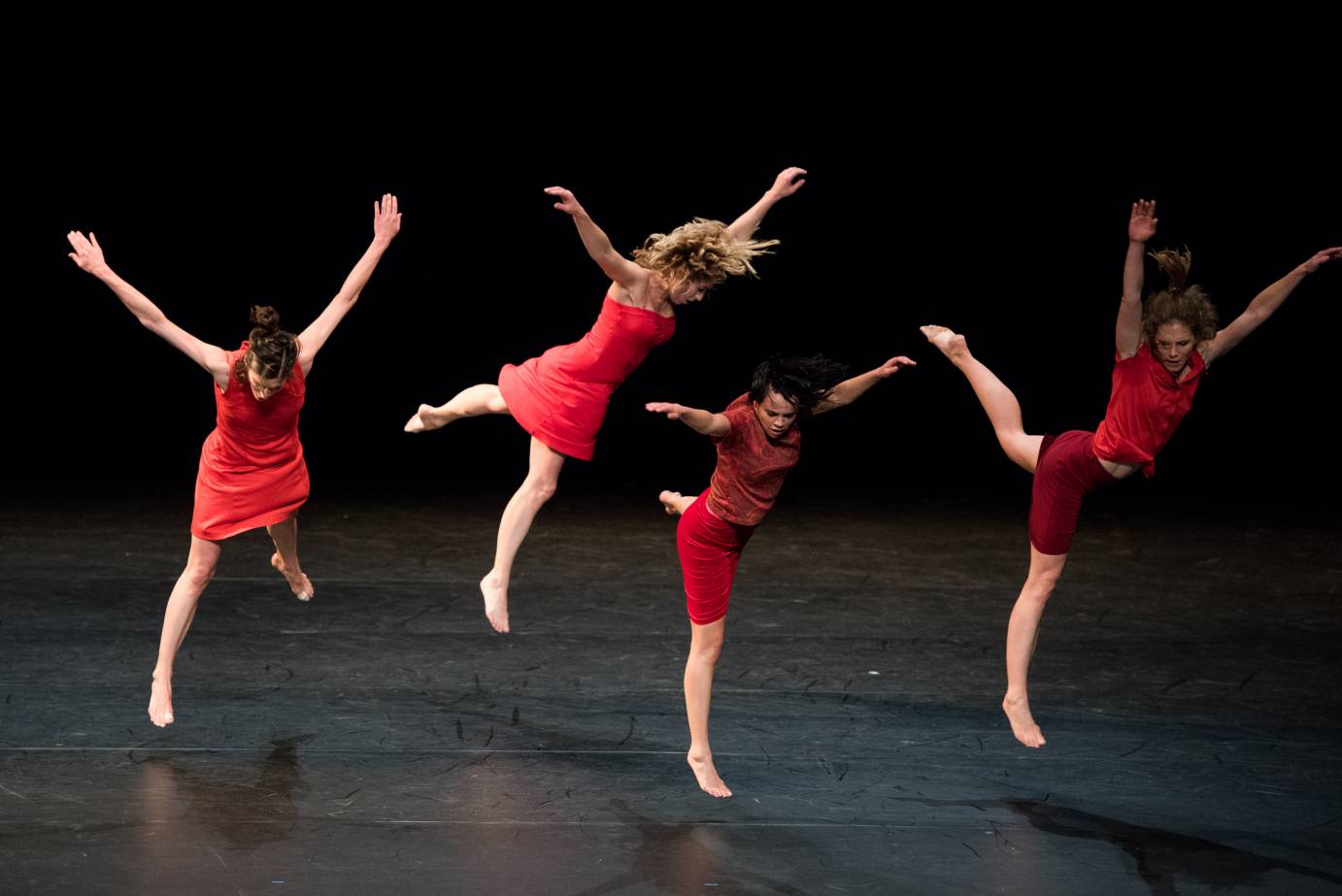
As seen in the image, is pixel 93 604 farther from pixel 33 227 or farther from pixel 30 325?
pixel 30 325

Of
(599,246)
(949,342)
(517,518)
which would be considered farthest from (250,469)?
(949,342)

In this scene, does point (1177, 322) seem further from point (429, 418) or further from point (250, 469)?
point (250, 469)

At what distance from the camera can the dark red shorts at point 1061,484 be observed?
4289mm

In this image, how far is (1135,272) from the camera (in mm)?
4004

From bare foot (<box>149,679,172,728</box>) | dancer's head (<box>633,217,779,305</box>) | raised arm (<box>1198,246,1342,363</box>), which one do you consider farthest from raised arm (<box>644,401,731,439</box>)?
bare foot (<box>149,679,172,728</box>)

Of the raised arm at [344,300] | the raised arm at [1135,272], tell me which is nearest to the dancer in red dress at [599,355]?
the raised arm at [344,300]

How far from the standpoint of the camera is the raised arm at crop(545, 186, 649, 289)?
3.90 m

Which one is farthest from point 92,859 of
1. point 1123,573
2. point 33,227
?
point 33,227

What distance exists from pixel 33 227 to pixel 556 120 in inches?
129

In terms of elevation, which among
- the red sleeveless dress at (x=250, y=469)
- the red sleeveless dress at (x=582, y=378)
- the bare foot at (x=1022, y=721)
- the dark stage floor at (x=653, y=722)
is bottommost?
the dark stage floor at (x=653, y=722)

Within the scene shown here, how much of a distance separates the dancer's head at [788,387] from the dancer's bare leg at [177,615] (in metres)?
1.63

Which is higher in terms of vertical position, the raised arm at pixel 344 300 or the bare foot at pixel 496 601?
the raised arm at pixel 344 300

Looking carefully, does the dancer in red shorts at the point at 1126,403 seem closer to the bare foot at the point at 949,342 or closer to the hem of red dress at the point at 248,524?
the bare foot at the point at 949,342

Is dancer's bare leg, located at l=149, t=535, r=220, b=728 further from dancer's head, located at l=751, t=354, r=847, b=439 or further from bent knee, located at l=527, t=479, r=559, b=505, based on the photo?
dancer's head, located at l=751, t=354, r=847, b=439
